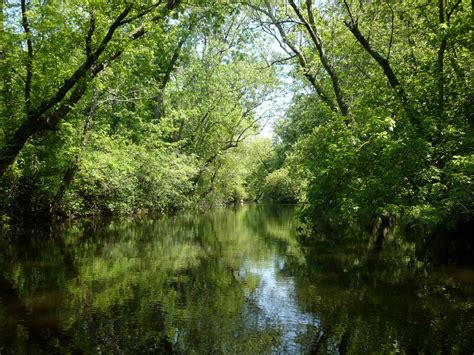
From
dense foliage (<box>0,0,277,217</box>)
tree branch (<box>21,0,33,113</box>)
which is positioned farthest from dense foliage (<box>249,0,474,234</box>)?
tree branch (<box>21,0,33,113</box>)

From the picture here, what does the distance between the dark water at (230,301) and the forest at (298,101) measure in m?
1.85

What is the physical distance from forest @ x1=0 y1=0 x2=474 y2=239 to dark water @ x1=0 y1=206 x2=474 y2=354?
1.85 m

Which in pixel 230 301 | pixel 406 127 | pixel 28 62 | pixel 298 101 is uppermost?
pixel 298 101

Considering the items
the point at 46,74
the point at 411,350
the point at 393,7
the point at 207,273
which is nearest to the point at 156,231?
the point at 46,74

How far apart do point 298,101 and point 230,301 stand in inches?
1105

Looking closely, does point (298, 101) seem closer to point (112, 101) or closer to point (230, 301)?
point (112, 101)

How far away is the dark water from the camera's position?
6742 millimetres

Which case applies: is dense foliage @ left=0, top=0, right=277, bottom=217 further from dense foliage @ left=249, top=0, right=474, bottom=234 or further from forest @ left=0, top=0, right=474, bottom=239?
dense foliage @ left=249, top=0, right=474, bottom=234

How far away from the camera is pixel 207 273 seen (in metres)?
11.9

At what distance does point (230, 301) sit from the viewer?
9195 millimetres

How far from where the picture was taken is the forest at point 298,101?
13.4 metres

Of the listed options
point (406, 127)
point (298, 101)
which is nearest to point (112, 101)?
point (298, 101)

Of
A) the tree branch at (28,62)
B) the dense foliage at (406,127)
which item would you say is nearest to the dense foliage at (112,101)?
the tree branch at (28,62)

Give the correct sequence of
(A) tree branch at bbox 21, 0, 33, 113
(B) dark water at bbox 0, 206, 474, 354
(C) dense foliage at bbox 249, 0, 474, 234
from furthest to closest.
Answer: (A) tree branch at bbox 21, 0, 33, 113 < (C) dense foliage at bbox 249, 0, 474, 234 < (B) dark water at bbox 0, 206, 474, 354
